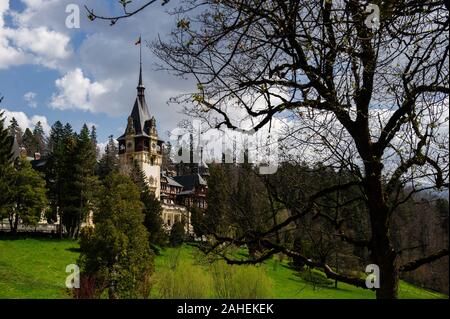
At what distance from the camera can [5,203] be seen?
41500 mm

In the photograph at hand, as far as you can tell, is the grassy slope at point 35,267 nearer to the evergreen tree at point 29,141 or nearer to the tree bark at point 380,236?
the tree bark at point 380,236

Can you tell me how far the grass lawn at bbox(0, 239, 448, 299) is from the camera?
27266 millimetres

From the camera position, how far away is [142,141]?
75125 millimetres

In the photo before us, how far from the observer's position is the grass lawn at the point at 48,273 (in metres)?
27.3

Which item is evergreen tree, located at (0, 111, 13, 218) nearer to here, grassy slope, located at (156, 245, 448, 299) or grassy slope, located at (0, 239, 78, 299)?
grassy slope, located at (0, 239, 78, 299)

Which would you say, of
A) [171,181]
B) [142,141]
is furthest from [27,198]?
[171,181]

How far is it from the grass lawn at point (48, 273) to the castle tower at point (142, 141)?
91.5ft

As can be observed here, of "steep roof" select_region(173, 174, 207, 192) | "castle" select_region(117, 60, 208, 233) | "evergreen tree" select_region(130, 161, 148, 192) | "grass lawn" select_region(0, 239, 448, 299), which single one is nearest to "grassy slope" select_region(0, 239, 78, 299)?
"grass lawn" select_region(0, 239, 448, 299)
